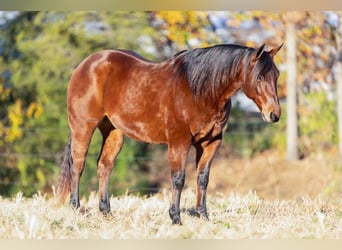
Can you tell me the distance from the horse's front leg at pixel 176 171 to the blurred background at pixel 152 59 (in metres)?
5.21

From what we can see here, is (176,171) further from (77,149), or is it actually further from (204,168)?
(77,149)

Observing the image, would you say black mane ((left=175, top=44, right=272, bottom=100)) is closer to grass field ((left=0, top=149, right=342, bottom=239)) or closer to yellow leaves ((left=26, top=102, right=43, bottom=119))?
grass field ((left=0, top=149, right=342, bottom=239))

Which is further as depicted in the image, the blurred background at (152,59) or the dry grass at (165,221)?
the blurred background at (152,59)

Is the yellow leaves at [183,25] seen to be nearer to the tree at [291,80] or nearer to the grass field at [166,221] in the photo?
the tree at [291,80]

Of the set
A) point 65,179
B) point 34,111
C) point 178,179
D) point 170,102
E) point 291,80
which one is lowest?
point 65,179

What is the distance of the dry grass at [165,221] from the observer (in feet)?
15.2

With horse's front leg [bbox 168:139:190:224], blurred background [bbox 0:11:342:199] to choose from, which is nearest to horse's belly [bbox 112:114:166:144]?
horse's front leg [bbox 168:139:190:224]

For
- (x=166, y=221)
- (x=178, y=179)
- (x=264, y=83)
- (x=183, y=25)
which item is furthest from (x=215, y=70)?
(x=183, y=25)

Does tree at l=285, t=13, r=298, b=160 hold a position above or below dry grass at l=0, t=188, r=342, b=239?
above

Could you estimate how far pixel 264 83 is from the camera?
15.4 feet

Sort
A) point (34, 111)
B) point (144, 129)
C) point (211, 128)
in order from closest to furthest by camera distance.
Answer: point (211, 128) → point (144, 129) → point (34, 111)

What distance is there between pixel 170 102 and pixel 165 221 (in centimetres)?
104

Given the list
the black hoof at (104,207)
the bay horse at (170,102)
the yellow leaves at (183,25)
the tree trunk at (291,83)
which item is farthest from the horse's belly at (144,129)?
the tree trunk at (291,83)

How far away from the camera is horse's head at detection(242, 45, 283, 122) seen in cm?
469
